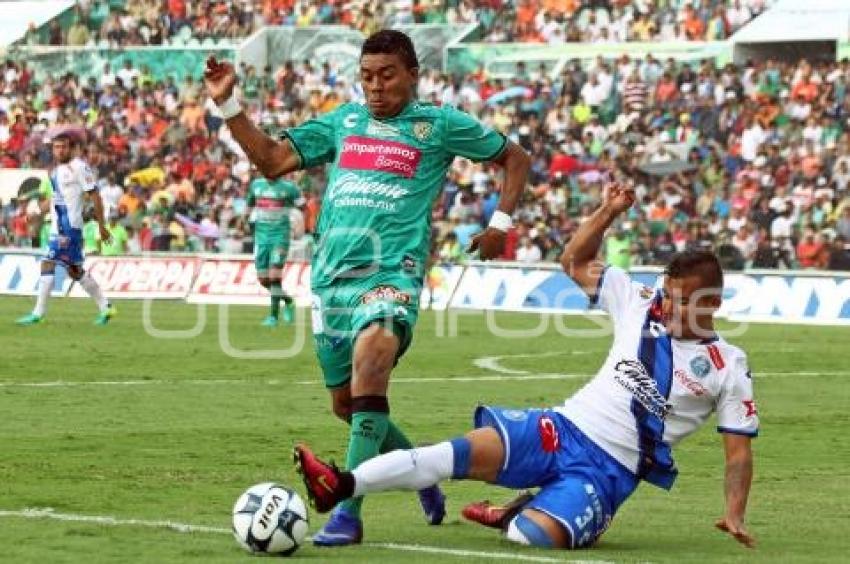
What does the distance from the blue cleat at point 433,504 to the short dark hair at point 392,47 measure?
83.9 inches

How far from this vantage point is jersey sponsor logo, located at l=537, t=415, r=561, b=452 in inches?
392

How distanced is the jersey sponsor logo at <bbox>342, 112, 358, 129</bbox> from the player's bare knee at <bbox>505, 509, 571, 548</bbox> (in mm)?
2291

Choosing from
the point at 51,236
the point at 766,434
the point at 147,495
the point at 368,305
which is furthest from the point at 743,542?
the point at 51,236

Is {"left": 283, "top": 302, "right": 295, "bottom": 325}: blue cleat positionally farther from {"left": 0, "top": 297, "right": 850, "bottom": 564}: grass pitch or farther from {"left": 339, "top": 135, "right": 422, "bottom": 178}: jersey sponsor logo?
{"left": 339, "top": 135, "right": 422, "bottom": 178}: jersey sponsor logo

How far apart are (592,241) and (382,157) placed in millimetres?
1241

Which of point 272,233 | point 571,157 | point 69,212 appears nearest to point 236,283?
point 571,157

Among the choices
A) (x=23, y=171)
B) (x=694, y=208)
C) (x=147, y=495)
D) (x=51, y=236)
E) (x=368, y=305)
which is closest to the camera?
(x=368, y=305)

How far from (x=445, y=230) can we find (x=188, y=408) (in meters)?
21.1

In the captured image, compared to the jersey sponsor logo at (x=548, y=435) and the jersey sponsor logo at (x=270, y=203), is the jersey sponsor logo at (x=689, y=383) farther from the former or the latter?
the jersey sponsor logo at (x=270, y=203)

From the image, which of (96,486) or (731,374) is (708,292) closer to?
(731,374)

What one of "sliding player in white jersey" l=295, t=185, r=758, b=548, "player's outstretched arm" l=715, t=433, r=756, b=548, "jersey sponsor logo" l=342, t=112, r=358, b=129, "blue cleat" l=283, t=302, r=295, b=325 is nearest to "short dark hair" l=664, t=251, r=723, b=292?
"sliding player in white jersey" l=295, t=185, r=758, b=548

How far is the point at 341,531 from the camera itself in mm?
9758

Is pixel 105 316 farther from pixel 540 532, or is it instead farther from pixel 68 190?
pixel 540 532

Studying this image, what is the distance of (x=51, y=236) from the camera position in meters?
27.6
